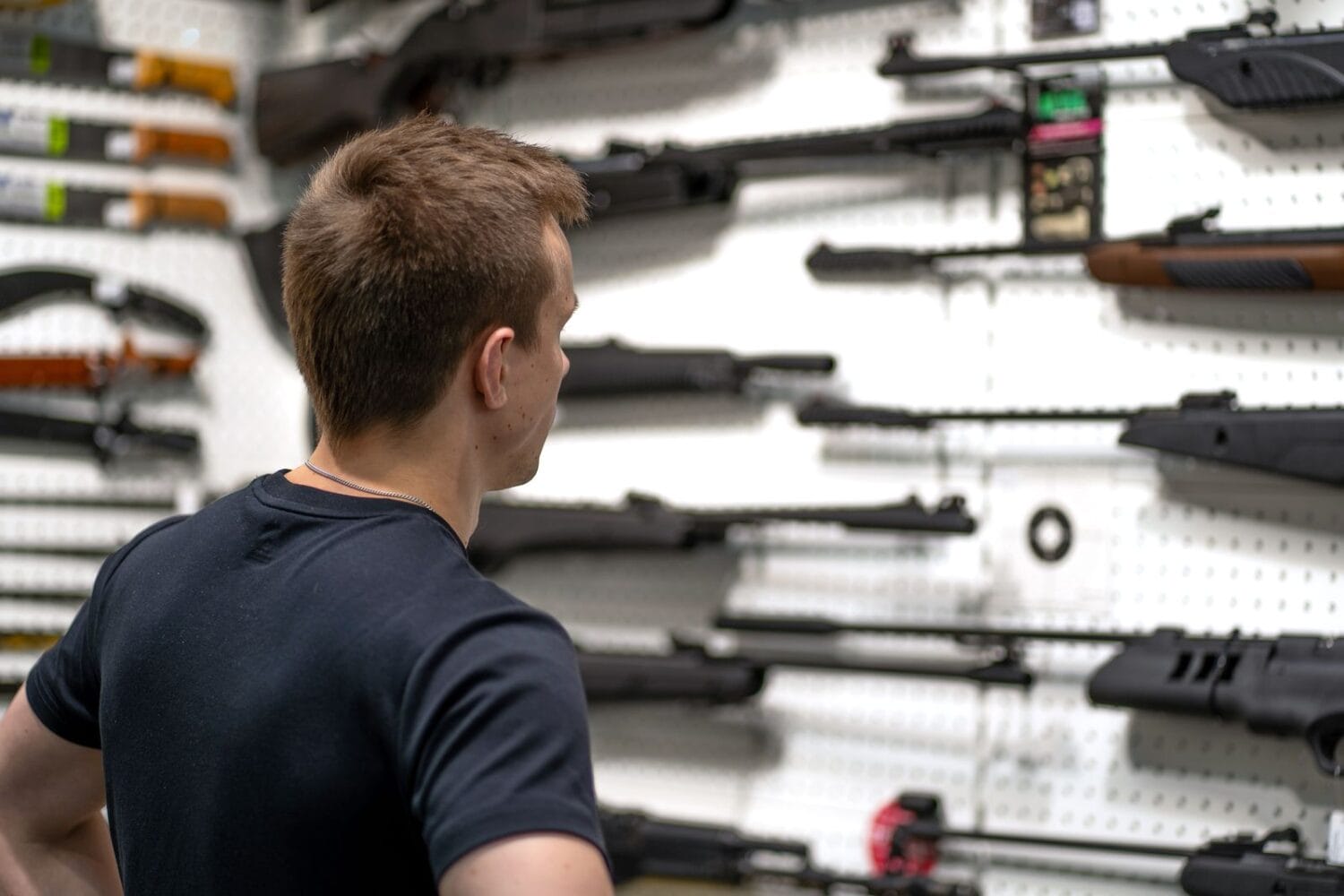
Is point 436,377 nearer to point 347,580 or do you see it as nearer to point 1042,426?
point 347,580

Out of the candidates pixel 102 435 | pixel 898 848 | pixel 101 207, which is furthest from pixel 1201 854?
pixel 101 207

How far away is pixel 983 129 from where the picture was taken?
2975mm

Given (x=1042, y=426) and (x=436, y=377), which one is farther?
(x=1042, y=426)

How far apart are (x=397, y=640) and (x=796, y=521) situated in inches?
81.4

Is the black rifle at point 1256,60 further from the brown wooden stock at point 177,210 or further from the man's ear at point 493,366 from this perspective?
the brown wooden stock at point 177,210

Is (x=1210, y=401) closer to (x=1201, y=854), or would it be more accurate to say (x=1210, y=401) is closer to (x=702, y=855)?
(x=1201, y=854)

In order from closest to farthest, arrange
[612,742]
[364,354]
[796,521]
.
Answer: [364,354], [796,521], [612,742]

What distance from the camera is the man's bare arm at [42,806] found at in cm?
167

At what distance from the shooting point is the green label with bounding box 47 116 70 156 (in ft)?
12.8

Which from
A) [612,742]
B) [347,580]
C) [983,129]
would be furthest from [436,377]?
[612,742]

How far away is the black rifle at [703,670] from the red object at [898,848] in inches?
11.1

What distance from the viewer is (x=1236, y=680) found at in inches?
102

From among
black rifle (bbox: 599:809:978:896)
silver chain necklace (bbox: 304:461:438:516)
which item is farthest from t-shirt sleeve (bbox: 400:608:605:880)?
black rifle (bbox: 599:809:978:896)

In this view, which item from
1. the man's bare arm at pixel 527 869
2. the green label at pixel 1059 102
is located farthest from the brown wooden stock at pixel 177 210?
the man's bare arm at pixel 527 869
